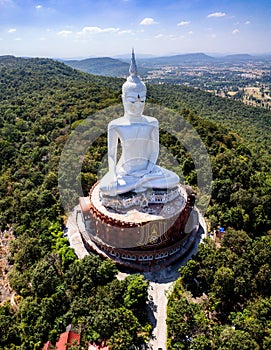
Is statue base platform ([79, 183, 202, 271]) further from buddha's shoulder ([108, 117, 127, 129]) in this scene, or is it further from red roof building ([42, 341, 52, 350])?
red roof building ([42, 341, 52, 350])

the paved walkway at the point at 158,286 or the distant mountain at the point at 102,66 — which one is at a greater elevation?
the distant mountain at the point at 102,66

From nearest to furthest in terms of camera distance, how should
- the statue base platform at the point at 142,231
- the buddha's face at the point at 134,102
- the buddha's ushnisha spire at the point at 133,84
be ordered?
the statue base platform at the point at 142,231 → the buddha's ushnisha spire at the point at 133,84 → the buddha's face at the point at 134,102

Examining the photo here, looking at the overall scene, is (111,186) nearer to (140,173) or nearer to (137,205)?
(137,205)

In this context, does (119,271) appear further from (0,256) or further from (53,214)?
(0,256)

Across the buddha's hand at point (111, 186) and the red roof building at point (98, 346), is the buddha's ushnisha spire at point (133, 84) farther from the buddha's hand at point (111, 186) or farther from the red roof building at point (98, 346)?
the red roof building at point (98, 346)

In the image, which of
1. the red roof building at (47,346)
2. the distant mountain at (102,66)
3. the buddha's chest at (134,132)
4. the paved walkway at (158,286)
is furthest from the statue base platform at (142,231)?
the distant mountain at (102,66)

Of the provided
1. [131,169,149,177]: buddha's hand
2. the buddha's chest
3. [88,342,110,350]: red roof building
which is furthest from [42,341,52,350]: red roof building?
the buddha's chest

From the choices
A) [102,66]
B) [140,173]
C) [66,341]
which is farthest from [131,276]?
[102,66]
